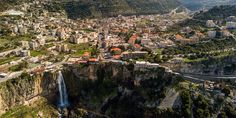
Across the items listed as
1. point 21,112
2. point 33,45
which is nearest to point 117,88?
point 21,112

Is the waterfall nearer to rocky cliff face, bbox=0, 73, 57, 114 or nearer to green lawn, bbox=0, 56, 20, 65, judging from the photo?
rocky cliff face, bbox=0, 73, 57, 114

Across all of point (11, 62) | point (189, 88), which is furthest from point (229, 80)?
point (11, 62)

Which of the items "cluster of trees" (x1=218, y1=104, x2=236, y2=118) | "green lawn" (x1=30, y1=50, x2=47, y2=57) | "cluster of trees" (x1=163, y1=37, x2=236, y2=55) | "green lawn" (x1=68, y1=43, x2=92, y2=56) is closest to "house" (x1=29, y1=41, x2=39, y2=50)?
"green lawn" (x1=30, y1=50, x2=47, y2=57)

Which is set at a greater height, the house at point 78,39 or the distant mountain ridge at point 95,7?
the distant mountain ridge at point 95,7

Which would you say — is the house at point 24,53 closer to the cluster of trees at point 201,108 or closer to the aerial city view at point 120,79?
the aerial city view at point 120,79

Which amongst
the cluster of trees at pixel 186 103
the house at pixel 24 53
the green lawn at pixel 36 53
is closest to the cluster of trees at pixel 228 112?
the cluster of trees at pixel 186 103

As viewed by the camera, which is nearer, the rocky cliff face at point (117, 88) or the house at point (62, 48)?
the rocky cliff face at point (117, 88)

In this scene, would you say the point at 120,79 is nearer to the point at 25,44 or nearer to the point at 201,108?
the point at 201,108

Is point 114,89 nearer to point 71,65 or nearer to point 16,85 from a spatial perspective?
point 71,65
